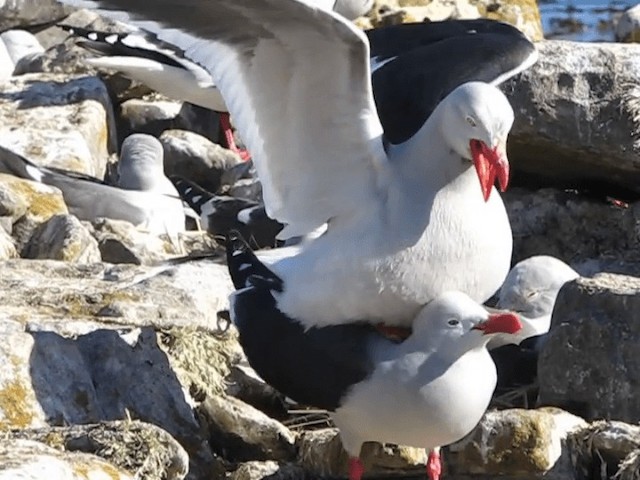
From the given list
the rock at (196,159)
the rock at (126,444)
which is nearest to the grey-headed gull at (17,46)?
the rock at (196,159)

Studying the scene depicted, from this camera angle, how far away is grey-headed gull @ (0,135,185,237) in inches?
345

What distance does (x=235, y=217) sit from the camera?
8406 mm

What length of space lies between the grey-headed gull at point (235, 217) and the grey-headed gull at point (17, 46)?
2.96 meters

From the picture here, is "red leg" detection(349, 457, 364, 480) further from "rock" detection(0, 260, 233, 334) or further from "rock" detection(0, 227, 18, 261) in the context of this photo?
"rock" detection(0, 227, 18, 261)

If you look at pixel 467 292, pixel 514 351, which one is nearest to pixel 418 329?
pixel 467 292

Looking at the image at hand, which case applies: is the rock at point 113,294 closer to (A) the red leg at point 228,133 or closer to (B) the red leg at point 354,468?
(B) the red leg at point 354,468

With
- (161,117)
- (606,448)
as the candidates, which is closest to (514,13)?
(161,117)

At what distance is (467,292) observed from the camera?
5922mm

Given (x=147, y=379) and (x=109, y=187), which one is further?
(x=109, y=187)

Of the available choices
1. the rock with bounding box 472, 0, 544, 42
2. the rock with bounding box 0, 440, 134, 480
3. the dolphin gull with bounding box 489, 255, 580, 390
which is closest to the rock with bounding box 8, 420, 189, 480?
the rock with bounding box 0, 440, 134, 480

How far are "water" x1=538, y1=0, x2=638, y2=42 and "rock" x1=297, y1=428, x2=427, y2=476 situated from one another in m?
9.49

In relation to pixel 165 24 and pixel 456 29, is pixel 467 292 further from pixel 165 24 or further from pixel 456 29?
pixel 456 29

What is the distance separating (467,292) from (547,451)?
Answer: 0.56 meters

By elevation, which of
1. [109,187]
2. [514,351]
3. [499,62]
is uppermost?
[499,62]
